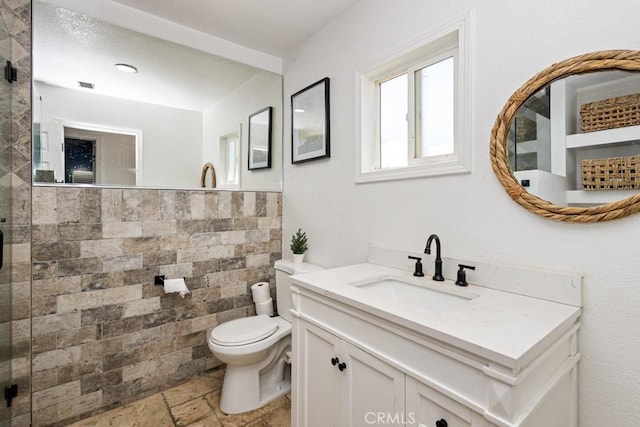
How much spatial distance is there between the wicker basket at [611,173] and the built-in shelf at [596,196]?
1 cm

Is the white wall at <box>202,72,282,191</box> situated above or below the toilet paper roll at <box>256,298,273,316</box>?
above

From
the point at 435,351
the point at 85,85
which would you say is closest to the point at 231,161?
the point at 85,85

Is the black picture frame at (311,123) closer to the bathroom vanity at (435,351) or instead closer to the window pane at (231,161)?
the window pane at (231,161)

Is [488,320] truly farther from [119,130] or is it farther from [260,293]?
[119,130]

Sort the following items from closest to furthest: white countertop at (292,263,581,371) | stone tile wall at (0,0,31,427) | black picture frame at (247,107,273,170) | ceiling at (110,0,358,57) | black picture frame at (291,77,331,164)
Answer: white countertop at (292,263,581,371) → stone tile wall at (0,0,31,427) → ceiling at (110,0,358,57) → black picture frame at (291,77,331,164) → black picture frame at (247,107,273,170)

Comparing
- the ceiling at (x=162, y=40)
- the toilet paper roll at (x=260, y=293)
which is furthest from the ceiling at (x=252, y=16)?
the toilet paper roll at (x=260, y=293)

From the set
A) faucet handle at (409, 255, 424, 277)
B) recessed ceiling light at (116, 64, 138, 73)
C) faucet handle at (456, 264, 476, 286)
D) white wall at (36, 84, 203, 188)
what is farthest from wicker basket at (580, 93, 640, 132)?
recessed ceiling light at (116, 64, 138, 73)

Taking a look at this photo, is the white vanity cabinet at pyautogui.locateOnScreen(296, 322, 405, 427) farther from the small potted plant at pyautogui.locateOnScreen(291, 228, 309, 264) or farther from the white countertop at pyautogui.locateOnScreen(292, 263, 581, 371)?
the small potted plant at pyautogui.locateOnScreen(291, 228, 309, 264)

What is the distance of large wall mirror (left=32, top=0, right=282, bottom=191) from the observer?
169cm

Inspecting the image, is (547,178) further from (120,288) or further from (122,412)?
(122,412)

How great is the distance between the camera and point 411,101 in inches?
64.9

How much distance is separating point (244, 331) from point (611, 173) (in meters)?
1.92

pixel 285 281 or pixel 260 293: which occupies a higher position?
pixel 285 281

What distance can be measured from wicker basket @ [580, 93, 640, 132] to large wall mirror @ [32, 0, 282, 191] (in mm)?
2008
